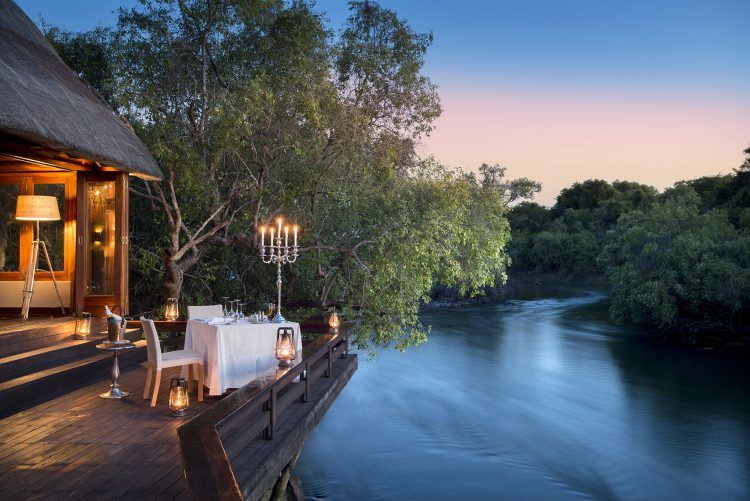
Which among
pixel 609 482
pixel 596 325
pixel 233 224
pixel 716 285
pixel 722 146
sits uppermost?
pixel 722 146

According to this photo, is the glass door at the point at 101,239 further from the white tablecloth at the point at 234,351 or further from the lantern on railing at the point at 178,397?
the lantern on railing at the point at 178,397

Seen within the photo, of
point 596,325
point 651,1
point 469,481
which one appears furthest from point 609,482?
point 651,1

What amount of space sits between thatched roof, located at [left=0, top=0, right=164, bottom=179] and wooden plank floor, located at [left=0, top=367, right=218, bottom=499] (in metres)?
2.12

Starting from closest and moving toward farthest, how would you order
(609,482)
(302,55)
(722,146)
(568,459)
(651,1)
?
1. (302,55)
2. (609,482)
3. (568,459)
4. (651,1)
5. (722,146)

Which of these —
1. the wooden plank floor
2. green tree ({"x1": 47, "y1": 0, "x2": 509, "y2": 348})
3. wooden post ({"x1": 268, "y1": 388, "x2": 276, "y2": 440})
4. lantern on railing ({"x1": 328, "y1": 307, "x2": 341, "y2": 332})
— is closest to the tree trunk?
green tree ({"x1": 47, "y1": 0, "x2": 509, "y2": 348})

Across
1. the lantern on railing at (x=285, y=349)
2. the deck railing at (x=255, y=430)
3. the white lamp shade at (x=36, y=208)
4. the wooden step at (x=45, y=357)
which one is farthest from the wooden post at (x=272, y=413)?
the white lamp shade at (x=36, y=208)

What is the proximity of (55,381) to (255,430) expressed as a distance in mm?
2414

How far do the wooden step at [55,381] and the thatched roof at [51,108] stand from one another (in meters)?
1.85

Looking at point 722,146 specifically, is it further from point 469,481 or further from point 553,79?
point 469,481

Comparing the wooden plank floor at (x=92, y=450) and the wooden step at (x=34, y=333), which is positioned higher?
the wooden step at (x=34, y=333)

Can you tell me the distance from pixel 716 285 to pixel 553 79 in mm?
7886

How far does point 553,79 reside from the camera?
63.3 ft

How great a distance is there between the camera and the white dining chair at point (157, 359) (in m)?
4.76

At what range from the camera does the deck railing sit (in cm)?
212
